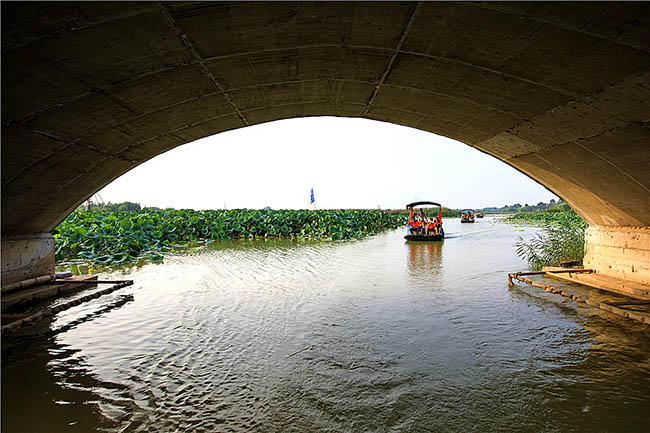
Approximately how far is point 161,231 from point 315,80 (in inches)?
645

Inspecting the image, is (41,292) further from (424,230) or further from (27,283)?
(424,230)

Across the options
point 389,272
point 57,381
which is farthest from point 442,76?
point 389,272

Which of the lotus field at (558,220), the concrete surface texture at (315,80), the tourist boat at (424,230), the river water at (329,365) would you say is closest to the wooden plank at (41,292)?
the river water at (329,365)

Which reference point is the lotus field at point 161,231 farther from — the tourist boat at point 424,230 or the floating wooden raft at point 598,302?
the floating wooden raft at point 598,302

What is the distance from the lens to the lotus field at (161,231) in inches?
555

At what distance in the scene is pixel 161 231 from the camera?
63.7ft

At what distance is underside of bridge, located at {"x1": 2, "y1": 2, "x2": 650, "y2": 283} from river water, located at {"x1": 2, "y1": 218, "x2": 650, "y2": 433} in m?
2.65

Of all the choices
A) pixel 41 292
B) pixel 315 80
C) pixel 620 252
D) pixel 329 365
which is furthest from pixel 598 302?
pixel 41 292

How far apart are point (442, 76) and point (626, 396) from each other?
4481 millimetres

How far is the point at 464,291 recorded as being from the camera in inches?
348

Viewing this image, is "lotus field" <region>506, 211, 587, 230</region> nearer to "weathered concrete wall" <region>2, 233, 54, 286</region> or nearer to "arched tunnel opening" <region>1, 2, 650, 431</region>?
"arched tunnel opening" <region>1, 2, 650, 431</region>

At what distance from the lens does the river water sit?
3527mm

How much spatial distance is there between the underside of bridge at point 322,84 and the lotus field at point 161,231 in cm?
698

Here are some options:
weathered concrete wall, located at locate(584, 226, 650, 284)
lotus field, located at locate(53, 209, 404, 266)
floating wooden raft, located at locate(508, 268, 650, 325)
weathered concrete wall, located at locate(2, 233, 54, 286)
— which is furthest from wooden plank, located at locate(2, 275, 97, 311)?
weathered concrete wall, located at locate(584, 226, 650, 284)
